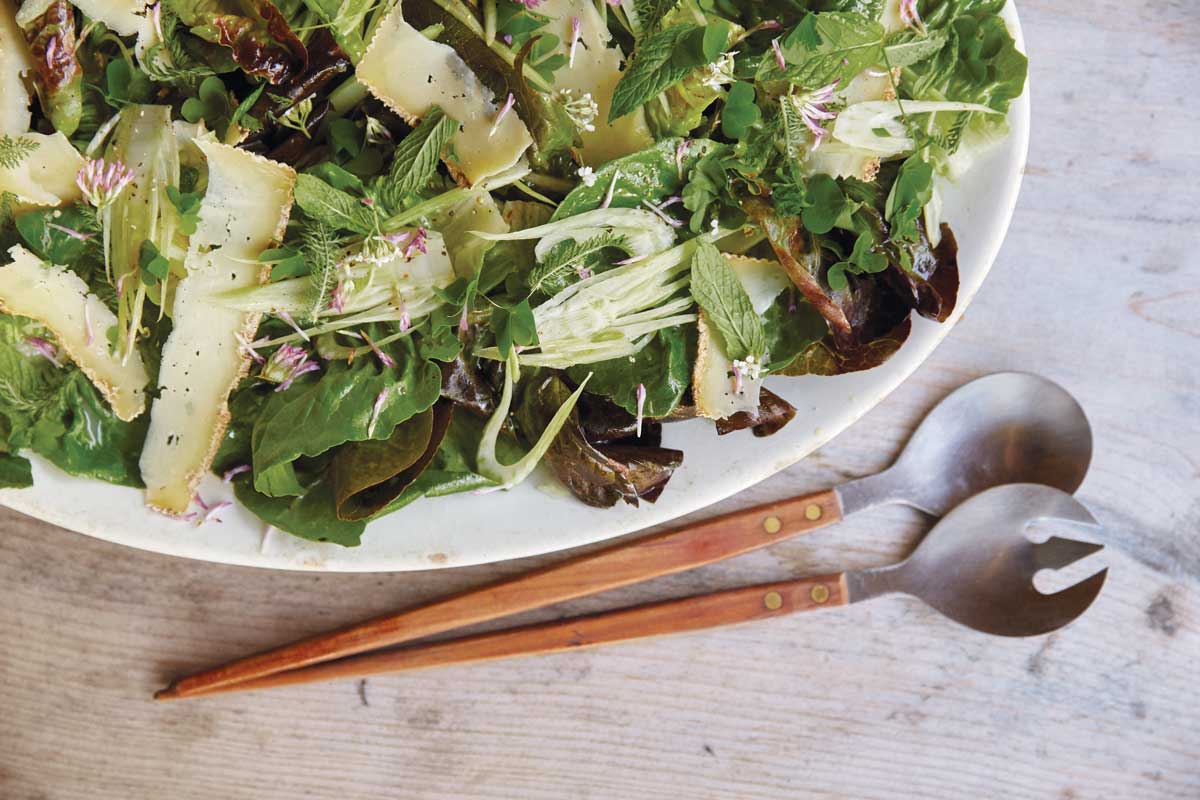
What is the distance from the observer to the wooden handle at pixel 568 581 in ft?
5.91

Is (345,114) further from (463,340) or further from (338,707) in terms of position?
(338,707)

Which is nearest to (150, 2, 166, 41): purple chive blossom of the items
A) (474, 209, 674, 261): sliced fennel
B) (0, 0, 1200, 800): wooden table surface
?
(474, 209, 674, 261): sliced fennel

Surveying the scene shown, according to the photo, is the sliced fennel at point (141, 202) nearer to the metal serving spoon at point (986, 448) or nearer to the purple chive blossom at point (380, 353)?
the purple chive blossom at point (380, 353)

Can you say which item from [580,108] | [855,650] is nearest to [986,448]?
[855,650]

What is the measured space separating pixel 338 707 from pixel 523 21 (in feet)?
4.62

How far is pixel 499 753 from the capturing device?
189 cm

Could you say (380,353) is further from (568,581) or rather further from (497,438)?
(568,581)

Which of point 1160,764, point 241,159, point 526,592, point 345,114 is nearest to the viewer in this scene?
point 241,159

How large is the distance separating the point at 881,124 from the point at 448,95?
2.25 ft

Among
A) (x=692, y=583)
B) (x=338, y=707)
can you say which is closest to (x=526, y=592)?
(x=692, y=583)

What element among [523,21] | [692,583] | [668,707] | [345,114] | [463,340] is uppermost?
[523,21]

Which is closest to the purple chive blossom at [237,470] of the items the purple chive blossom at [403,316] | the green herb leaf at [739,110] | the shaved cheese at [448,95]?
the purple chive blossom at [403,316]

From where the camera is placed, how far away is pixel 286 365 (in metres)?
1.44

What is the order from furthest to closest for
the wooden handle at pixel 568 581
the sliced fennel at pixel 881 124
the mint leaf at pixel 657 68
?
the wooden handle at pixel 568 581 < the sliced fennel at pixel 881 124 < the mint leaf at pixel 657 68
